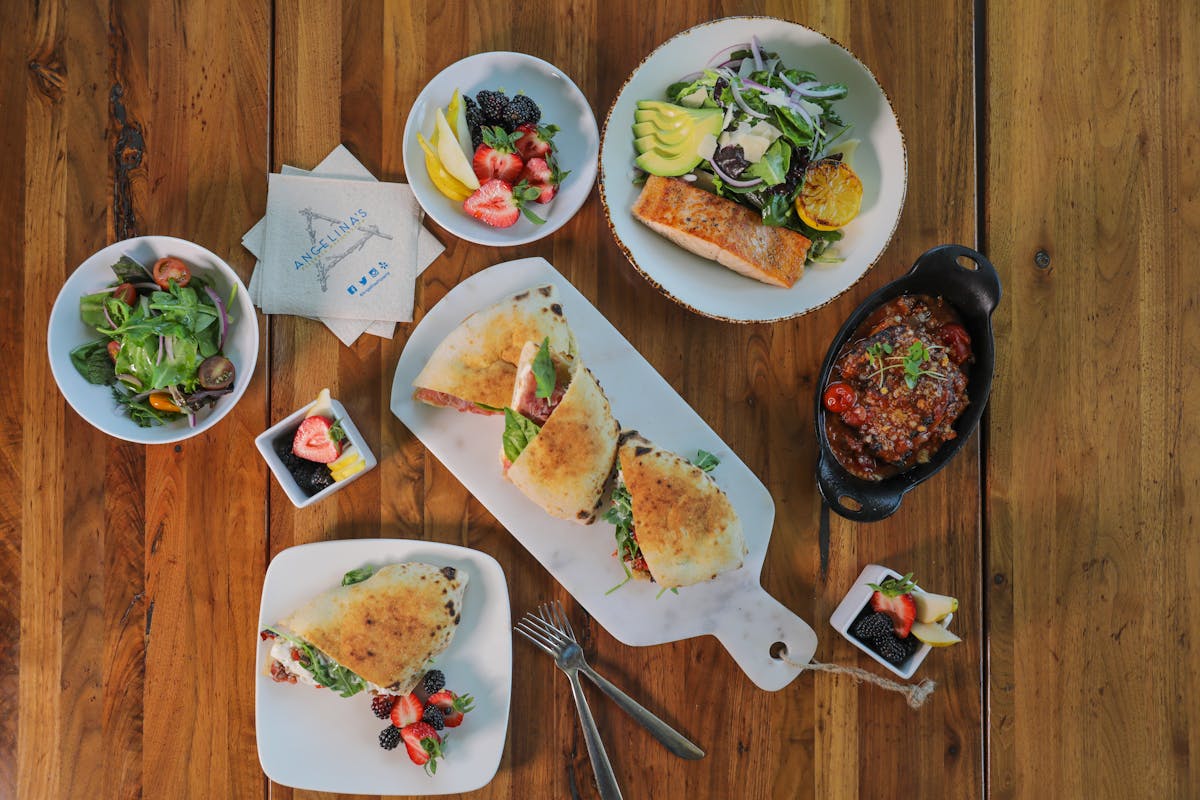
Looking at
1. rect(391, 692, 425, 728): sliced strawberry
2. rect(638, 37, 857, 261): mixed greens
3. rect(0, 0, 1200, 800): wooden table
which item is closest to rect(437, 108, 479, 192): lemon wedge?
rect(0, 0, 1200, 800): wooden table

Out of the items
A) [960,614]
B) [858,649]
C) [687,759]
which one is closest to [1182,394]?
[960,614]

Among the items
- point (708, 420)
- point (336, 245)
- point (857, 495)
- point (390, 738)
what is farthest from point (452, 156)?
point (390, 738)

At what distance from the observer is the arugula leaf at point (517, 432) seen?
222cm

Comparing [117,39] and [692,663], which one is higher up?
[117,39]

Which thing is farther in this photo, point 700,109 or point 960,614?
point 960,614

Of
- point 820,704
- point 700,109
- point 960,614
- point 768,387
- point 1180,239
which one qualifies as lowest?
point 820,704

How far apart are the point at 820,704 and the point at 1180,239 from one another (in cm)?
182

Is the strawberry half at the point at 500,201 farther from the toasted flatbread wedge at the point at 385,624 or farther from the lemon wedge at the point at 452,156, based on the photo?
the toasted flatbread wedge at the point at 385,624

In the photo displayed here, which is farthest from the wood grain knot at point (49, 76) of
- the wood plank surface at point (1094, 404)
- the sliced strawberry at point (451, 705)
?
the wood plank surface at point (1094, 404)

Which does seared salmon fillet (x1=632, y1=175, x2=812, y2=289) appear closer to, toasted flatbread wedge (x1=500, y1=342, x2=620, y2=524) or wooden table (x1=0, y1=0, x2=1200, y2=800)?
wooden table (x1=0, y1=0, x2=1200, y2=800)

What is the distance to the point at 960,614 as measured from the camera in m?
2.49

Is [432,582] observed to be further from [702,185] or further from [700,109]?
[700,109]

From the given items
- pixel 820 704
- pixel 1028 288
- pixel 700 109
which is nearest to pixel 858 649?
pixel 820 704

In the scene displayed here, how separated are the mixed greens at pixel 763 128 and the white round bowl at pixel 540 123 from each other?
0.29 meters
